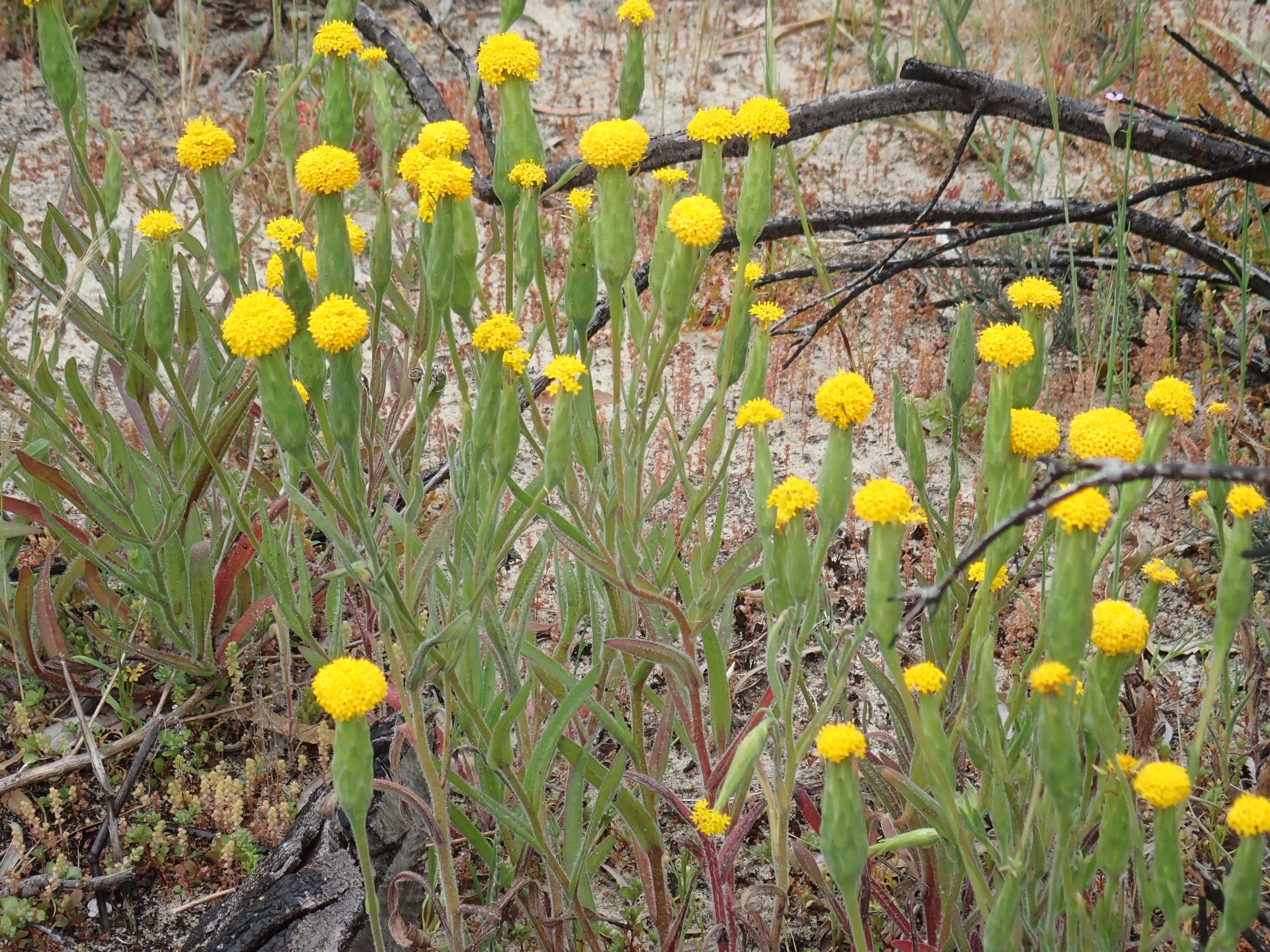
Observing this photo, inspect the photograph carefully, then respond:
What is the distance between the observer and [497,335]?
1.15m

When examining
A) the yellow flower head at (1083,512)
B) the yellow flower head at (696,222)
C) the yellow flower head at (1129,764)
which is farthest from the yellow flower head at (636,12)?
the yellow flower head at (1129,764)

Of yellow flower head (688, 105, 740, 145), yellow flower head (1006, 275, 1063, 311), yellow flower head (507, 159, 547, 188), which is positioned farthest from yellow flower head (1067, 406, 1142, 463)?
yellow flower head (507, 159, 547, 188)

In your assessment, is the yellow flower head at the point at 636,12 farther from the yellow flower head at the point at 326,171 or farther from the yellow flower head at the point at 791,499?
the yellow flower head at the point at 791,499

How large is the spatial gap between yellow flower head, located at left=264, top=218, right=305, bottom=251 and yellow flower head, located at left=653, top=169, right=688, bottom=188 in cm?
51

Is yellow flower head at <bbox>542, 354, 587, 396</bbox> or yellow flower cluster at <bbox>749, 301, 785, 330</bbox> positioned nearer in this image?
yellow flower head at <bbox>542, 354, 587, 396</bbox>

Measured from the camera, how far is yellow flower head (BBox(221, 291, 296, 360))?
1055mm

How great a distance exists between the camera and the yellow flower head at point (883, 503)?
3.31 feet

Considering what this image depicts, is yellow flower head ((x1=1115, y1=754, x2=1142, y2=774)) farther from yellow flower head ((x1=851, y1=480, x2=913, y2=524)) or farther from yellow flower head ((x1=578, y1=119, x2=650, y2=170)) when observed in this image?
yellow flower head ((x1=578, y1=119, x2=650, y2=170))

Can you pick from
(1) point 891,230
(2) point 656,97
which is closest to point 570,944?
(1) point 891,230

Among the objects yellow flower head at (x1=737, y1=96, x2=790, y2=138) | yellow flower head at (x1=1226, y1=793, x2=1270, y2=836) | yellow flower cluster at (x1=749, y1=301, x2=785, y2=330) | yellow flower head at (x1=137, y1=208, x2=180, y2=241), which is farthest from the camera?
yellow flower head at (x1=137, y1=208, x2=180, y2=241)

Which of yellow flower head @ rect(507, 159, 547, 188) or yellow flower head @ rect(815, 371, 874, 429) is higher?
yellow flower head @ rect(507, 159, 547, 188)

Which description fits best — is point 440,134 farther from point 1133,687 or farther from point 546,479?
point 1133,687

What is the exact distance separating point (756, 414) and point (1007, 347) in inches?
11.7

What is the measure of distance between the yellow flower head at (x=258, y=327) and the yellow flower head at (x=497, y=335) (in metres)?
0.20
